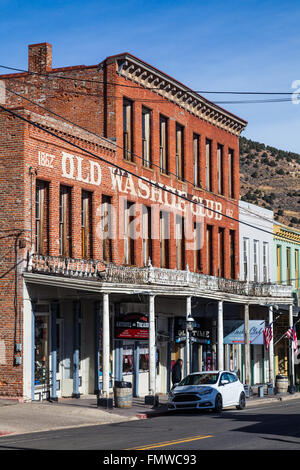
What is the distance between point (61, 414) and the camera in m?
24.5

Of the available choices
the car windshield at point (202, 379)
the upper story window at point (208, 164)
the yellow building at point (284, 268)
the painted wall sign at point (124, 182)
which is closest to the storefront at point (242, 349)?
the yellow building at point (284, 268)

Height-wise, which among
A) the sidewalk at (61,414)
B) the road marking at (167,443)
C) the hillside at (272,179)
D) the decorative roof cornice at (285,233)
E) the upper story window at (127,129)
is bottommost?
the sidewalk at (61,414)

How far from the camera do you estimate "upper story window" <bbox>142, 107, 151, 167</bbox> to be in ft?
120

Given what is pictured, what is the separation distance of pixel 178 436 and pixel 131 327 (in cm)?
1358

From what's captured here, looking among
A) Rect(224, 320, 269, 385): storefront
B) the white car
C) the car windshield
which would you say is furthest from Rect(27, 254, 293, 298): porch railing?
the white car

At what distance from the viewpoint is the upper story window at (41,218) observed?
28.4m

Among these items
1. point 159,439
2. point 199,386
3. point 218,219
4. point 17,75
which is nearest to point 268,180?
point 218,219

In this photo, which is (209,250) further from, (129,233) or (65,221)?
(65,221)

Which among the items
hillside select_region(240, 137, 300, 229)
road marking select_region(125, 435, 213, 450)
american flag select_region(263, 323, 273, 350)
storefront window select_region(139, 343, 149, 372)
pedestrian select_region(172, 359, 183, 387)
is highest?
hillside select_region(240, 137, 300, 229)

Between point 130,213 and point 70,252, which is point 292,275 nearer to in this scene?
point 130,213

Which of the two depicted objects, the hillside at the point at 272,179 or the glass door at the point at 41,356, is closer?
the glass door at the point at 41,356

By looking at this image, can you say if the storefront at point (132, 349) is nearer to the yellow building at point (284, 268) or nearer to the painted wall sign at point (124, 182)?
the painted wall sign at point (124, 182)

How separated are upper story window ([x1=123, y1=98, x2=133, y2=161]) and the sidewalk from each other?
A: 1053cm

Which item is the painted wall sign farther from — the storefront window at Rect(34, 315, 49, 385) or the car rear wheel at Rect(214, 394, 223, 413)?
the car rear wheel at Rect(214, 394, 223, 413)
